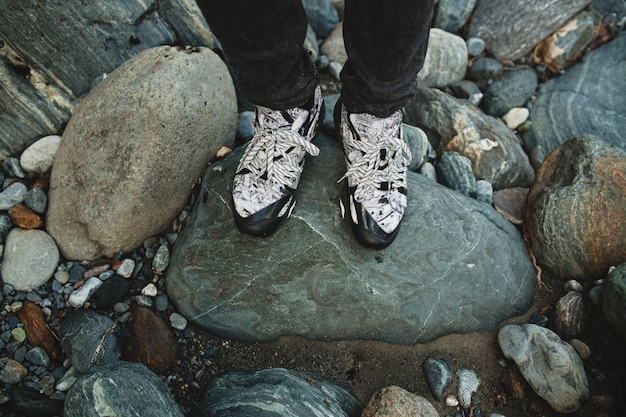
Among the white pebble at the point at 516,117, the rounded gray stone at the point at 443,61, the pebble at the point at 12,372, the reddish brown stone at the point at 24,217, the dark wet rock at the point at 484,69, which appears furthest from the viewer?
the dark wet rock at the point at 484,69

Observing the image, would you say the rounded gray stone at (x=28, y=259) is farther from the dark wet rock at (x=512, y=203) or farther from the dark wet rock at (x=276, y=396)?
the dark wet rock at (x=512, y=203)

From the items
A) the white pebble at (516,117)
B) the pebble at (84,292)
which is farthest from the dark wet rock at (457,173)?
the pebble at (84,292)

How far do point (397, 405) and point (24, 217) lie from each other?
6.72 ft

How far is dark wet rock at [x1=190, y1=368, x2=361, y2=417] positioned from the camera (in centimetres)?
186

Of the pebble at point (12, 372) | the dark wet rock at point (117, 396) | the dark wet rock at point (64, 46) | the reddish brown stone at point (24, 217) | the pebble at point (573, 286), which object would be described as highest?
the dark wet rock at point (64, 46)

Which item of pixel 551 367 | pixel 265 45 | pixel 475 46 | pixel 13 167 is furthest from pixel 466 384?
pixel 13 167

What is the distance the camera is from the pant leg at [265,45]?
1.47 meters

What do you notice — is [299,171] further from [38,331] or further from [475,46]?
[475,46]

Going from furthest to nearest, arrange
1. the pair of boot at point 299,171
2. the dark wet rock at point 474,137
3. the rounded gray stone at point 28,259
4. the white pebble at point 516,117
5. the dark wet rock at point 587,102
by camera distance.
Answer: the white pebble at point 516,117, the dark wet rock at point 587,102, the dark wet rock at point 474,137, the rounded gray stone at point 28,259, the pair of boot at point 299,171

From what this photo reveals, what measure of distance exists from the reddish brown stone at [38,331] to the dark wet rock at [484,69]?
10.1 feet

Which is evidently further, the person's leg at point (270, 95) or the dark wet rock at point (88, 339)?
the dark wet rock at point (88, 339)

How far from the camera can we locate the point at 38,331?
234cm

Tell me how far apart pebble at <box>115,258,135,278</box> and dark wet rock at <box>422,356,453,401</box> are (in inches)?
59.3

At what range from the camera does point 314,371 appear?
225 centimetres
